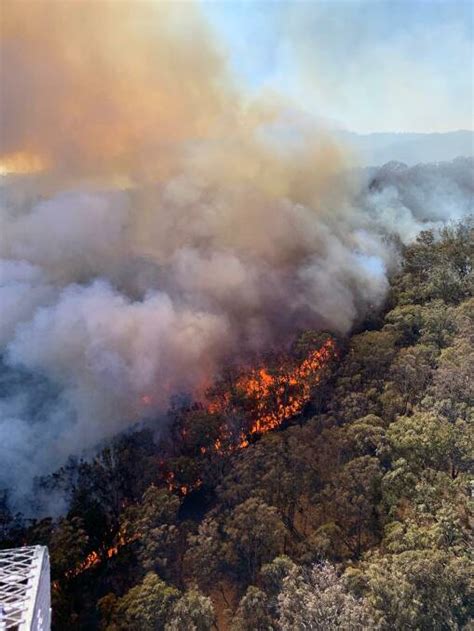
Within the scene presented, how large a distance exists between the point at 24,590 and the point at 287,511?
41.7 ft

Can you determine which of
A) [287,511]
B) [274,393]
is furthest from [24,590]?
[274,393]

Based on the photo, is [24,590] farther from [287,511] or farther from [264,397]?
[264,397]

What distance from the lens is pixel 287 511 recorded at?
24484 millimetres

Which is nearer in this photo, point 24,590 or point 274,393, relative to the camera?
point 24,590

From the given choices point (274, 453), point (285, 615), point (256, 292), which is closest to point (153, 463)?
point (274, 453)

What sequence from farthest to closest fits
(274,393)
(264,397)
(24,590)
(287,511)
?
1. (274,393)
2. (264,397)
3. (287,511)
4. (24,590)

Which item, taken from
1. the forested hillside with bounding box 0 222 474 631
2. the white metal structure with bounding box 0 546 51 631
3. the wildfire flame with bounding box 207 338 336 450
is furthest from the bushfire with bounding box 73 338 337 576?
the white metal structure with bounding box 0 546 51 631

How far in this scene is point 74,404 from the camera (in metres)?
32.0

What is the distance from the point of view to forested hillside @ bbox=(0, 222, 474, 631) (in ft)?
58.8

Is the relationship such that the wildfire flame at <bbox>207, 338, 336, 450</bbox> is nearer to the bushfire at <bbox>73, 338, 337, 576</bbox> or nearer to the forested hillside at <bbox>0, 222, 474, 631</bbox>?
the bushfire at <bbox>73, 338, 337, 576</bbox>

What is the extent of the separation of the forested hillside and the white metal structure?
4125mm

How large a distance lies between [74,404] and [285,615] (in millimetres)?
19195

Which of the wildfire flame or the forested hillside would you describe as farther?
the wildfire flame

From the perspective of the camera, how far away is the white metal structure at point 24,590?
45.1ft
